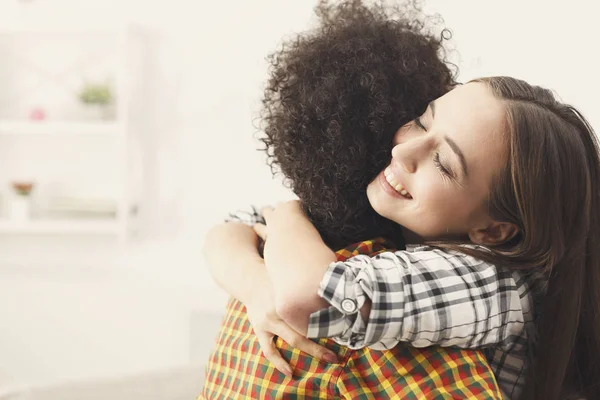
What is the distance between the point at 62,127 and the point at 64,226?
40cm

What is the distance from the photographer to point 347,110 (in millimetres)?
1210

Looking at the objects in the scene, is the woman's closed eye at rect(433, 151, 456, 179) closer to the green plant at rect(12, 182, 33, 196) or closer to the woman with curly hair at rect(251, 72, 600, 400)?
the woman with curly hair at rect(251, 72, 600, 400)

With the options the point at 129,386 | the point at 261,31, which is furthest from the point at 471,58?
the point at 129,386

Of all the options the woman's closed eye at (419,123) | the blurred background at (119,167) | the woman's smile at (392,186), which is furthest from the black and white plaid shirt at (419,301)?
the blurred background at (119,167)

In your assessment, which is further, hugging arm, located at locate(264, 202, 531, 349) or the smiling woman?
the smiling woman

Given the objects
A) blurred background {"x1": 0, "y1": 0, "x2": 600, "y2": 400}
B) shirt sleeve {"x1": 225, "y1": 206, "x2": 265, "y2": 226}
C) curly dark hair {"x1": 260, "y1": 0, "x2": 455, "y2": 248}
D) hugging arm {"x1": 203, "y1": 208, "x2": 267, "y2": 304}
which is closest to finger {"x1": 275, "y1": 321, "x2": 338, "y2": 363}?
hugging arm {"x1": 203, "y1": 208, "x2": 267, "y2": 304}

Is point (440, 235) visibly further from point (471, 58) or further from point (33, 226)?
point (33, 226)

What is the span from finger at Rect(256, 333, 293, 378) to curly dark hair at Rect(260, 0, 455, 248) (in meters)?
0.22

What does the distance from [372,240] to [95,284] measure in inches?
83.7

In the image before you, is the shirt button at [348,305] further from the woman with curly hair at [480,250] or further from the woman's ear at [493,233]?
the woman's ear at [493,233]

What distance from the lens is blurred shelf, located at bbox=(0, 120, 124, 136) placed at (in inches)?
112

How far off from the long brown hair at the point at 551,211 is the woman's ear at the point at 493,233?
0.01 meters

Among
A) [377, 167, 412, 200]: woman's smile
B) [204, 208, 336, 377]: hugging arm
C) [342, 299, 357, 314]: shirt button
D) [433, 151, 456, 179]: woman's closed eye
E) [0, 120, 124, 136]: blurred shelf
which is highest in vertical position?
[433, 151, 456, 179]: woman's closed eye

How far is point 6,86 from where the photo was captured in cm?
308
